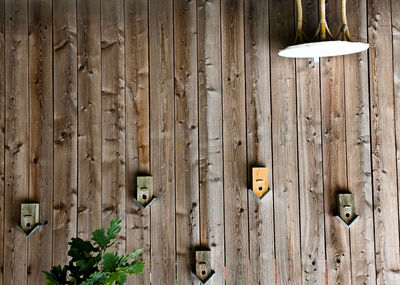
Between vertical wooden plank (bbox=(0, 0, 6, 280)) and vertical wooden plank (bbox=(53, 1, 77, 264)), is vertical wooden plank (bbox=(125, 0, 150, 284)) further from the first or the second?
vertical wooden plank (bbox=(0, 0, 6, 280))

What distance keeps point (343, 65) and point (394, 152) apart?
0.52 m

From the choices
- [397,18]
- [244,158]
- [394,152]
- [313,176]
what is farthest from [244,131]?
[397,18]

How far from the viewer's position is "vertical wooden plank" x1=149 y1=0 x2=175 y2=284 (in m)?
2.03

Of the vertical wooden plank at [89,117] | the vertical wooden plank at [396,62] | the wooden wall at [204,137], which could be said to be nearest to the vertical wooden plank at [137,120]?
the wooden wall at [204,137]

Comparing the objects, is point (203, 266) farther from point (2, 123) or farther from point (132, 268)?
point (2, 123)

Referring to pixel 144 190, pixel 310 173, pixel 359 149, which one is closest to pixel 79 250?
pixel 144 190

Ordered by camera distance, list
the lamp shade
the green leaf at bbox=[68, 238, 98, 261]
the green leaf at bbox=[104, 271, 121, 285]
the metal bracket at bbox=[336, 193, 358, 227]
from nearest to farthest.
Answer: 1. the green leaf at bbox=[104, 271, 121, 285]
2. the green leaf at bbox=[68, 238, 98, 261]
3. the lamp shade
4. the metal bracket at bbox=[336, 193, 358, 227]

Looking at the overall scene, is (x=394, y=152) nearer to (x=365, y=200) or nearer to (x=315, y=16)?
(x=365, y=200)

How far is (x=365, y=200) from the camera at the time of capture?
2.01m

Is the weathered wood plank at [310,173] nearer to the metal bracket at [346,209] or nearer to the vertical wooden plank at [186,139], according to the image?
the metal bracket at [346,209]

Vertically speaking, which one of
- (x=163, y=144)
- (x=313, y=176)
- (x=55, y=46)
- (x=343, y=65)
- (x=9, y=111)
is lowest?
(x=313, y=176)

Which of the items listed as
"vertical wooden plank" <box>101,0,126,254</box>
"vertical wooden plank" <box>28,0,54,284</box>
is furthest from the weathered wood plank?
"vertical wooden plank" <box>28,0,54,284</box>

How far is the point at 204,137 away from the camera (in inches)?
80.8

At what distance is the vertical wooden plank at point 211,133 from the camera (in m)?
2.02
